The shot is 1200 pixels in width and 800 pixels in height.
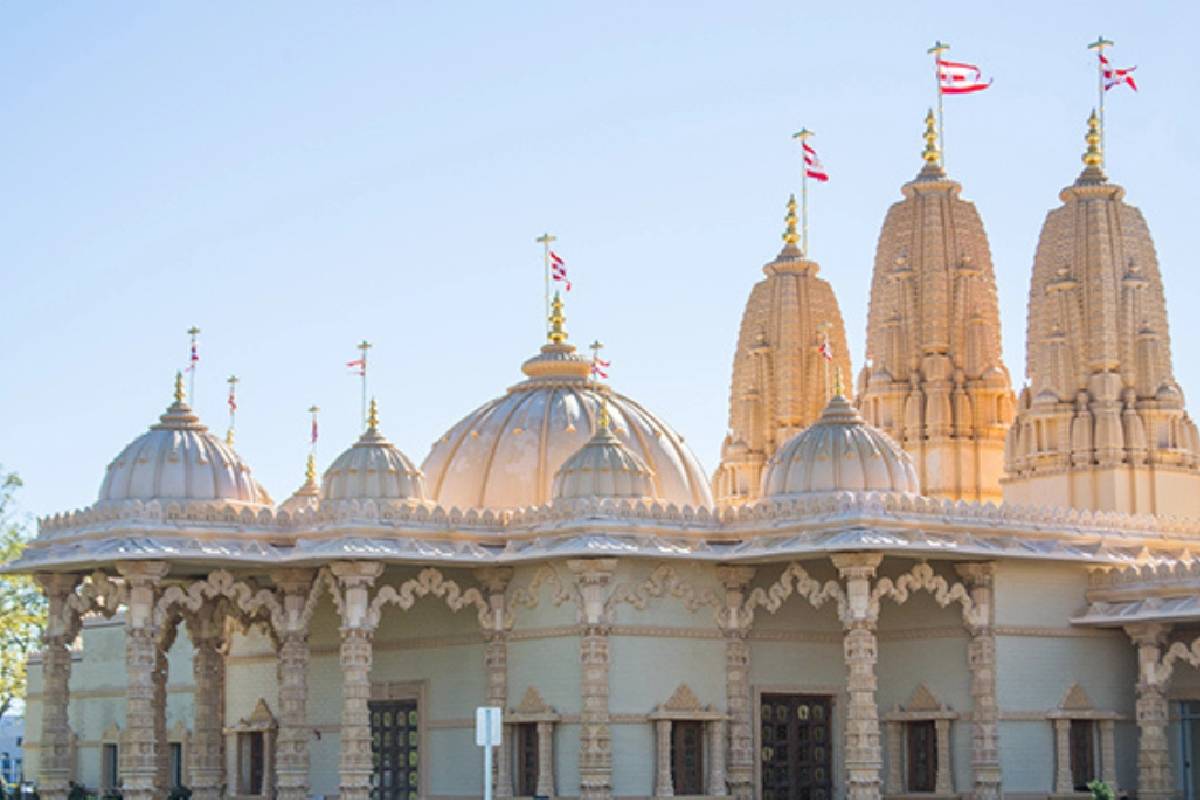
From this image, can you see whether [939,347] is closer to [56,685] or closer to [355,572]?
[355,572]

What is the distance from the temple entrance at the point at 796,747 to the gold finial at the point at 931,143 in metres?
17.5

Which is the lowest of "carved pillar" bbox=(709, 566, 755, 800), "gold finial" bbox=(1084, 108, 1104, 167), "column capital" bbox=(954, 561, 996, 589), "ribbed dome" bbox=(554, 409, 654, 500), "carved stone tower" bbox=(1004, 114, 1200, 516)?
"carved pillar" bbox=(709, 566, 755, 800)

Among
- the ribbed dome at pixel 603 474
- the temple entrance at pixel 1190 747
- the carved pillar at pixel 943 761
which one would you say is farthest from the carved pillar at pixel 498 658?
the temple entrance at pixel 1190 747

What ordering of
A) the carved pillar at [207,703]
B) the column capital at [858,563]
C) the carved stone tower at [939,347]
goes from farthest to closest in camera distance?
the carved stone tower at [939,347], the carved pillar at [207,703], the column capital at [858,563]

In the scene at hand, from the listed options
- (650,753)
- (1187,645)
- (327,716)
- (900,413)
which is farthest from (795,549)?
(900,413)

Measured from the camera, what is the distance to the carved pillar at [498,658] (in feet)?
149

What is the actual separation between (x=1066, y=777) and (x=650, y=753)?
7548 mm

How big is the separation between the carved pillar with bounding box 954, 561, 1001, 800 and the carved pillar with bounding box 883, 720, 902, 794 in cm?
179

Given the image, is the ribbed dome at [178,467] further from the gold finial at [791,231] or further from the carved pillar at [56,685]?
the gold finial at [791,231]

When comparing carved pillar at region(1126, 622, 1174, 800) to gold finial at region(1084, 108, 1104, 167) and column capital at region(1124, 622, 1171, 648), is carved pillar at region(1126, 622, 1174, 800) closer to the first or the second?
column capital at region(1124, 622, 1171, 648)

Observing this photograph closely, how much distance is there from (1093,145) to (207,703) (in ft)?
73.6

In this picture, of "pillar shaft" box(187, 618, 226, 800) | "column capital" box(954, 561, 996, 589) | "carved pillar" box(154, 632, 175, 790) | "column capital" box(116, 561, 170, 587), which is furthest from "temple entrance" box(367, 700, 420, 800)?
"column capital" box(954, 561, 996, 589)

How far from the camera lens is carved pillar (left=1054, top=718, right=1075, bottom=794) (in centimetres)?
4516

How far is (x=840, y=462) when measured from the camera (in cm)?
4419
